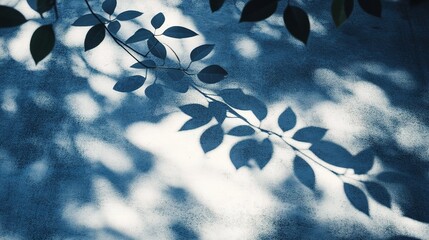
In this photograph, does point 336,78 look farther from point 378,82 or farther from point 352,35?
point 352,35

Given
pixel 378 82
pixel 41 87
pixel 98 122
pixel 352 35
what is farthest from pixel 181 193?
pixel 352 35

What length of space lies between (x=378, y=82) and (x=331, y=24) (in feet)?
1.40

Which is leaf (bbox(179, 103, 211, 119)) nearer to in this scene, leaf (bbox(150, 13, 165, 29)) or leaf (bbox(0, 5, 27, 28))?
leaf (bbox(150, 13, 165, 29))

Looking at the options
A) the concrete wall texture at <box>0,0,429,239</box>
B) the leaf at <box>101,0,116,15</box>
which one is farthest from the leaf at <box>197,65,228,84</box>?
the leaf at <box>101,0,116,15</box>

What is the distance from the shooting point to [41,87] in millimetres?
1863

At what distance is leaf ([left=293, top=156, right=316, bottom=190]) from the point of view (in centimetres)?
153

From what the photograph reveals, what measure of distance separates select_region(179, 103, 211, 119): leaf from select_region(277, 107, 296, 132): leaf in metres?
0.30

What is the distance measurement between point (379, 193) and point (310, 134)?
34cm

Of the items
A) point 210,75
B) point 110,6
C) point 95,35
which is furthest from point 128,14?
point 210,75

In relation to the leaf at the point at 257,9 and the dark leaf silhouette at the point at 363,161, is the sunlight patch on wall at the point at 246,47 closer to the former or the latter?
the dark leaf silhouette at the point at 363,161

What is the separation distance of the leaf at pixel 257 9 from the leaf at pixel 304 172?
1038 millimetres

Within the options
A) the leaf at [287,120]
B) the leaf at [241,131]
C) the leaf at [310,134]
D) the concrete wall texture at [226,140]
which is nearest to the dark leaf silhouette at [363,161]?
the concrete wall texture at [226,140]

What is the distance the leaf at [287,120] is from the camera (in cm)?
169

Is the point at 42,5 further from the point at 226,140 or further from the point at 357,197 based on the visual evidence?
the point at 357,197
